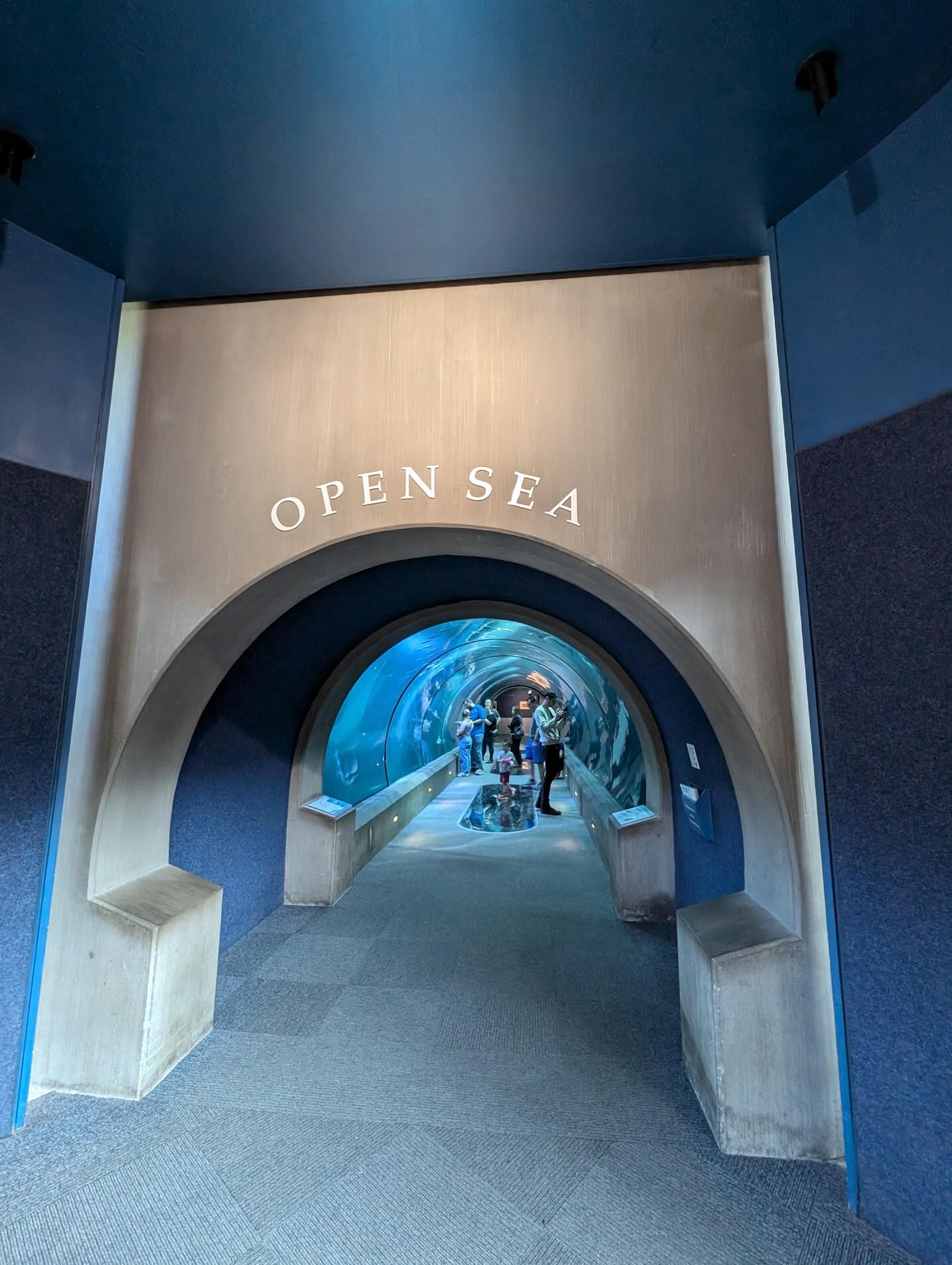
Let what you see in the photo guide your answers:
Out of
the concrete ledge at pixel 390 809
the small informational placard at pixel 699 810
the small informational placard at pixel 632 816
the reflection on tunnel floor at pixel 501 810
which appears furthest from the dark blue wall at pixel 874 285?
the reflection on tunnel floor at pixel 501 810

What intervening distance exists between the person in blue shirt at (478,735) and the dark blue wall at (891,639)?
41.9 ft

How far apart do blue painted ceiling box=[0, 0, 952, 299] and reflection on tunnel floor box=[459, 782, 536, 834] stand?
21.8 ft

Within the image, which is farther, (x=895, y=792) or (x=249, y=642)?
(x=249, y=642)

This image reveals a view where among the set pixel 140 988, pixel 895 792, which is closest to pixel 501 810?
pixel 140 988

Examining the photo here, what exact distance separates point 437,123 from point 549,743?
828 centimetres

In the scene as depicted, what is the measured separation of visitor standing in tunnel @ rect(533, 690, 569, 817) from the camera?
8.80 m

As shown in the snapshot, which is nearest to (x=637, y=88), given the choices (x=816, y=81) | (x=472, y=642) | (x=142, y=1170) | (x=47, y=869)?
(x=816, y=81)

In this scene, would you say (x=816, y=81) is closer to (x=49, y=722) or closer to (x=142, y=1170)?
(x=49, y=722)

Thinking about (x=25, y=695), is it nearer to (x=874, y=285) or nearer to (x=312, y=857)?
(x=312, y=857)

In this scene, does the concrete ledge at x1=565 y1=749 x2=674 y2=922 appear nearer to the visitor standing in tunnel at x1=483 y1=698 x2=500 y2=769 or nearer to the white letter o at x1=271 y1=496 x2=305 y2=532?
the white letter o at x1=271 y1=496 x2=305 y2=532

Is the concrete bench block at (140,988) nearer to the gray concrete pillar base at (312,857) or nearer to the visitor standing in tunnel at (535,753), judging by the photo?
the gray concrete pillar base at (312,857)

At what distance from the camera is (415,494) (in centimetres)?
243

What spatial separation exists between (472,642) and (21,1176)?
864 cm

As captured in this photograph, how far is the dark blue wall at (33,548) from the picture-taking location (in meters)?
2.24
